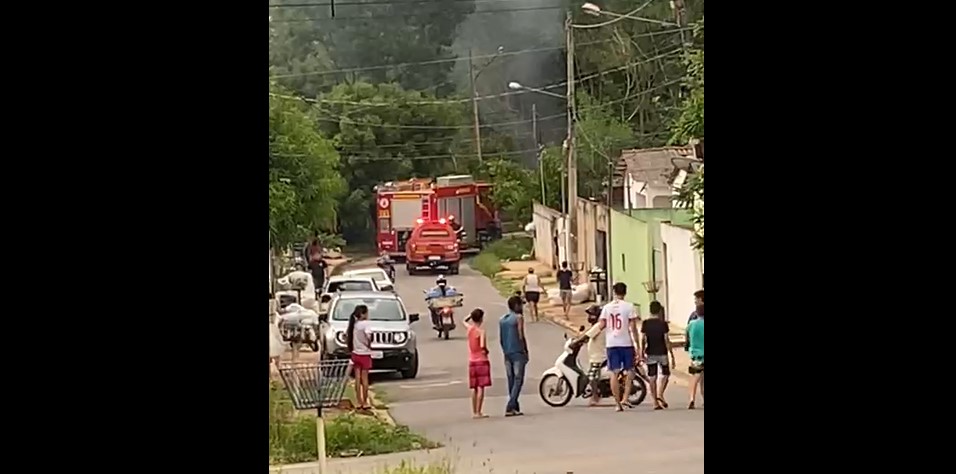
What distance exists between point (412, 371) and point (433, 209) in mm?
314

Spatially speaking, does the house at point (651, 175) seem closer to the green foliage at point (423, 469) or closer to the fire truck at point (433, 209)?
the fire truck at point (433, 209)

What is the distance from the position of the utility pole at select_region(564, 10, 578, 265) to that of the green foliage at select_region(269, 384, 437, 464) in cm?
44

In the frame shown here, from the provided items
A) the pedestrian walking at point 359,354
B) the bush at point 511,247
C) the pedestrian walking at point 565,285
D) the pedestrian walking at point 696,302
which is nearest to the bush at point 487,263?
the bush at point 511,247

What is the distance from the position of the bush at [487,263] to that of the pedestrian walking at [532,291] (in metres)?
0.05

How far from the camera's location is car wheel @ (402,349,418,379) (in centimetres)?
188

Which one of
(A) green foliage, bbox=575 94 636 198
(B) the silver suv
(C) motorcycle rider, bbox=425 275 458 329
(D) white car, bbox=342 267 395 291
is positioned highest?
(A) green foliage, bbox=575 94 636 198

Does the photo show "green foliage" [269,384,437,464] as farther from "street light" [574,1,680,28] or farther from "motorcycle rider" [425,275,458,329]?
"street light" [574,1,680,28]

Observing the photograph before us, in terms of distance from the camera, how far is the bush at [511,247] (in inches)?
73.5

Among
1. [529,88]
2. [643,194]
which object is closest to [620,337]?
[643,194]

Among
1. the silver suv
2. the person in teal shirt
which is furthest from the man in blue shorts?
the silver suv
